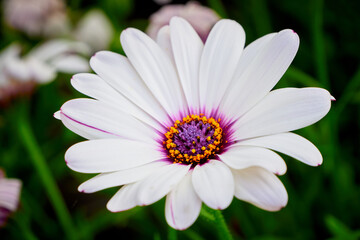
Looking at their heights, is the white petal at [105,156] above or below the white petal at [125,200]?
above

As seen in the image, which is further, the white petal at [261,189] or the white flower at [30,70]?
the white flower at [30,70]

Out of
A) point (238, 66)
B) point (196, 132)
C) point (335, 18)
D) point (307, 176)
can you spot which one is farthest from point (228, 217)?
point (335, 18)

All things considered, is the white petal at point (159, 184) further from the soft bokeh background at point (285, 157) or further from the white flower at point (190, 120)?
the soft bokeh background at point (285, 157)

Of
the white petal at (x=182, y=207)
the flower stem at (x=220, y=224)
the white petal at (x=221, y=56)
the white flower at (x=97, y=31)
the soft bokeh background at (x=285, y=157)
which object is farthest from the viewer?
the white flower at (x=97, y=31)

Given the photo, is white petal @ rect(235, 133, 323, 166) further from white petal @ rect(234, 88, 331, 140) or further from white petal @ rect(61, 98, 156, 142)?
white petal @ rect(61, 98, 156, 142)

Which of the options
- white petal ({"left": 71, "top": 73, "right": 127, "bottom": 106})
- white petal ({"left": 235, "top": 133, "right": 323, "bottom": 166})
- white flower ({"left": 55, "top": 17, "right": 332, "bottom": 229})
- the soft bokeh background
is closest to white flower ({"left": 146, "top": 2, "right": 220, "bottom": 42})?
the soft bokeh background

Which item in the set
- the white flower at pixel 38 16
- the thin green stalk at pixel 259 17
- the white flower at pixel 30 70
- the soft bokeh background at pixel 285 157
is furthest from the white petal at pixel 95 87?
the white flower at pixel 38 16

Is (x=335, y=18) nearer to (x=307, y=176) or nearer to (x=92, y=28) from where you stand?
(x=307, y=176)
